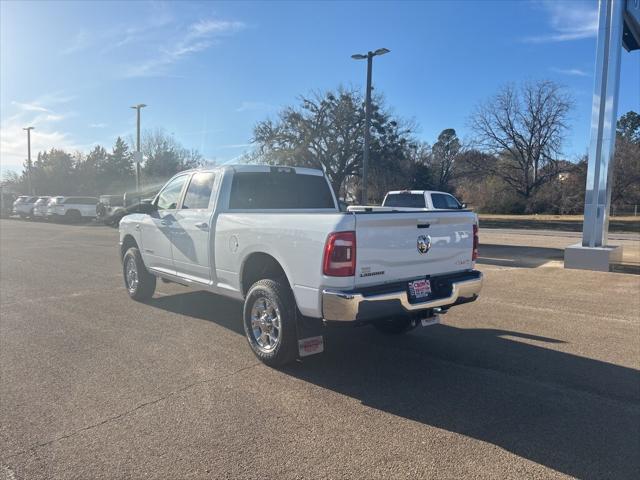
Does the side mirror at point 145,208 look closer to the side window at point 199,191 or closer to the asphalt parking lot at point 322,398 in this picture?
the side window at point 199,191

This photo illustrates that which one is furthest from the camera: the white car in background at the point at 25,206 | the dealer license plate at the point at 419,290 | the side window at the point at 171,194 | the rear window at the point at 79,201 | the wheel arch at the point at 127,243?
→ the white car in background at the point at 25,206

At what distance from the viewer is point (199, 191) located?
6.14 meters

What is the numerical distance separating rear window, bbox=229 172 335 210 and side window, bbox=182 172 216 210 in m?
0.40

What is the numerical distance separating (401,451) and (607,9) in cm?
1236

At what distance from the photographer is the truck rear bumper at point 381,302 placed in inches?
153

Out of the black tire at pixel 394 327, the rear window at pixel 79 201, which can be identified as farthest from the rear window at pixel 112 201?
the black tire at pixel 394 327

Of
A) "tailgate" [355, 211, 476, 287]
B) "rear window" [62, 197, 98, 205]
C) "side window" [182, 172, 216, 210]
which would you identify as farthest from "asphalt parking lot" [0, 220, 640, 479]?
"rear window" [62, 197, 98, 205]

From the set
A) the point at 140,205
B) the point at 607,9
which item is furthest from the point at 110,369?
the point at 607,9

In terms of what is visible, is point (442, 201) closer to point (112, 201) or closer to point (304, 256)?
point (304, 256)

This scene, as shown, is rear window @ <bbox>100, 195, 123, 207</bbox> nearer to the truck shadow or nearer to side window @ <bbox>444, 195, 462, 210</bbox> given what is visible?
side window @ <bbox>444, 195, 462, 210</bbox>

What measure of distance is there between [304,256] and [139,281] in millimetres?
4167

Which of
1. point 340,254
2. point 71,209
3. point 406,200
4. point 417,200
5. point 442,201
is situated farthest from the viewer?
point 71,209

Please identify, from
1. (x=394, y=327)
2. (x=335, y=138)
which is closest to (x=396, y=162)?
(x=335, y=138)

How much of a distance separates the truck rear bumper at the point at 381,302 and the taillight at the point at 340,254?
17 cm
